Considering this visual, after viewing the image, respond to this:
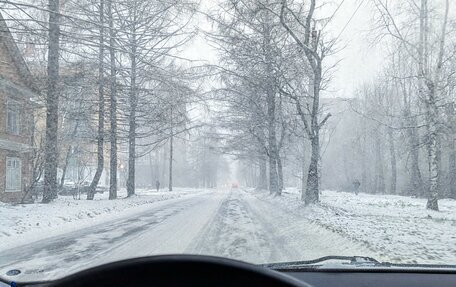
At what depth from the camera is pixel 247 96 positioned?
21734 mm

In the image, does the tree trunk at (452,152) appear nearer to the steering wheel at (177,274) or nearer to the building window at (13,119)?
the steering wheel at (177,274)

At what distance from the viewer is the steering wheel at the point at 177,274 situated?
1.18 metres

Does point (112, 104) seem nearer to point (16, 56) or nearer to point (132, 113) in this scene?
point (132, 113)

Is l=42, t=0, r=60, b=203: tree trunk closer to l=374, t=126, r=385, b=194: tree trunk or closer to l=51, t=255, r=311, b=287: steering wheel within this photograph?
l=374, t=126, r=385, b=194: tree trunk

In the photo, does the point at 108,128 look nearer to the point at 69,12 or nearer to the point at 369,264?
the point at 69,12

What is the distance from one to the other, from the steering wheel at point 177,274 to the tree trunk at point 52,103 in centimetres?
1209

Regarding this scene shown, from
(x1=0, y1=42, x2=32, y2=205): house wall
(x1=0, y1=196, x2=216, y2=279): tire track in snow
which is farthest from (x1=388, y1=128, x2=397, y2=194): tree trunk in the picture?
(x1=0, y1=42, x2=32, y2=205): house wall

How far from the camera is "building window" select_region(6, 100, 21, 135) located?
65.2 ft

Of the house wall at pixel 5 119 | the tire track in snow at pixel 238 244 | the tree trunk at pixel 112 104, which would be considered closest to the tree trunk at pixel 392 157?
the tire track in snow at pixel 238 244

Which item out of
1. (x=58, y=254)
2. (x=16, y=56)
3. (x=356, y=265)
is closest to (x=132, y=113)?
(x=16, y=56)

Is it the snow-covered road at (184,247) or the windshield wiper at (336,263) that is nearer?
the windshield wiper at (336,263)

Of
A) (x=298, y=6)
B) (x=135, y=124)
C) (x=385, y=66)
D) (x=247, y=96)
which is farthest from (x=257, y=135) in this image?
(x=385, y=66)

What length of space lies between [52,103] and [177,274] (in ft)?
57.3

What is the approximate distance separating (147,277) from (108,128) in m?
Answer: 22.5
